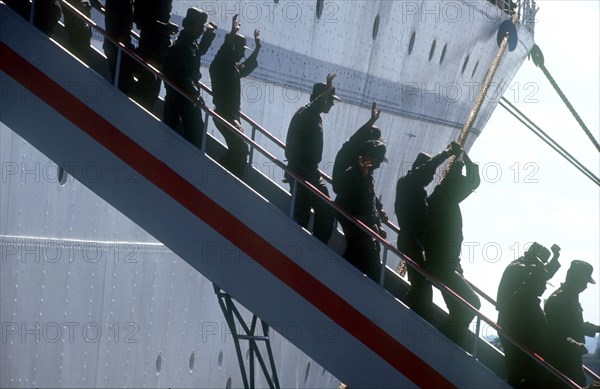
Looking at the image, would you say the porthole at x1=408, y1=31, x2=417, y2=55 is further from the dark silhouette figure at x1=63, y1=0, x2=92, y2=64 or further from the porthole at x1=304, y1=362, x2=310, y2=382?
the dark silhouette figure at x1=63, y1=0, x2=92, y2=64

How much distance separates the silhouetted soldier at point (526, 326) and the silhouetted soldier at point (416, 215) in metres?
0.52

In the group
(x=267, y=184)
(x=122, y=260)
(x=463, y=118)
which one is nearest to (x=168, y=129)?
(x=267, y=184)

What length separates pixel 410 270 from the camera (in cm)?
717

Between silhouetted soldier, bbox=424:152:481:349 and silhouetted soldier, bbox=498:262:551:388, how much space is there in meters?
0.25

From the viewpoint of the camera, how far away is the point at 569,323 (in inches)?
293

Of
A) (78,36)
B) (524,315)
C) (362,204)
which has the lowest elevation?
(524,315)

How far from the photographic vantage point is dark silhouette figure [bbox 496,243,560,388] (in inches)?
281

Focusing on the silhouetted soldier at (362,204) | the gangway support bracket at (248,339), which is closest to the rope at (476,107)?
the gangway support bracket at (248,339)

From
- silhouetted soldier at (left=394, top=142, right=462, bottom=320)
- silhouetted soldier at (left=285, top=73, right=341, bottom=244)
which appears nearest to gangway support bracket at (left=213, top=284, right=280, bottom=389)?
silhouetted soldier at (left=285, top=73, right=341, bottom=244)

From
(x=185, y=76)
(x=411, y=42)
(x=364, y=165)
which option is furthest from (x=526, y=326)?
(x=411, y=42)

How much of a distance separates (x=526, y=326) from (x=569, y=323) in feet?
1.36

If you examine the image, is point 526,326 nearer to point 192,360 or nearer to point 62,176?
point 62,176

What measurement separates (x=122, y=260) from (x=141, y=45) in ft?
8.74

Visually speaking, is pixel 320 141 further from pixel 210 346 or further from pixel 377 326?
pixel 210 346
